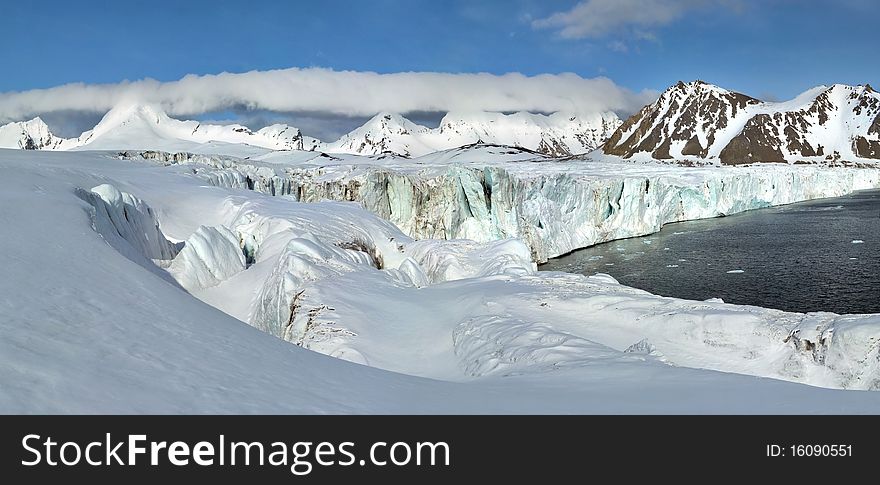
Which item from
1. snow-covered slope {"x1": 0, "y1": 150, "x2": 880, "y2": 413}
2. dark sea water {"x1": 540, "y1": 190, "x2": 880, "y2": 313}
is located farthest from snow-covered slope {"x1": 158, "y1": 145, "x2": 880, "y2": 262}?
snow-covered slope {"x1": 0, "y1": 150, "x2": 880, "y2": 413}

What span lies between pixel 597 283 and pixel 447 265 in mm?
7735

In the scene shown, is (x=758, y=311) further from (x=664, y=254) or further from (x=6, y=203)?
(x=664, y=254)

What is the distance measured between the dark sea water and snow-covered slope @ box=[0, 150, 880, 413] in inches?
685

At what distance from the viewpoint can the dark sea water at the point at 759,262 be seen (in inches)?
1384

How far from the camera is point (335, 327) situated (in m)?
17.1

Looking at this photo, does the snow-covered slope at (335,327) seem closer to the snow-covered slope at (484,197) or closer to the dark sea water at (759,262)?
Result: the snow-covered slope at (484,197)

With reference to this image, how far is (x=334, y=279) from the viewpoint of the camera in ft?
69.0

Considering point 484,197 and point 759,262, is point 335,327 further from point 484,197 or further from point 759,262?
point 759,262

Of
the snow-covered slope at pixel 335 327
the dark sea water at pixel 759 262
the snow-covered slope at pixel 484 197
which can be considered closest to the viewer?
the snow-covered slope at pixel 335 327

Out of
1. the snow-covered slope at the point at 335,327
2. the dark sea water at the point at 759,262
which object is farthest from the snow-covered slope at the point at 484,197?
the snow-covered slope at the point at 335,327

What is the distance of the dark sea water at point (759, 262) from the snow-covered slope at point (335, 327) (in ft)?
57.1

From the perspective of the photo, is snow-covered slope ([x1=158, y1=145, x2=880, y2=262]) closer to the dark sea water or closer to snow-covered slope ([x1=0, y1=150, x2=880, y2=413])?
the dark sea water
